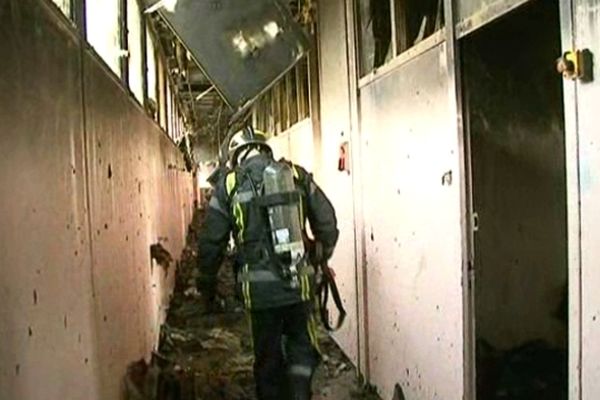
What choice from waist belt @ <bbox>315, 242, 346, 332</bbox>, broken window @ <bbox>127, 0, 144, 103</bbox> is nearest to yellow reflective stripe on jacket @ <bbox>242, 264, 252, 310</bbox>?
waist belt @ <bbox>315, 242, 346, 332</bbox>

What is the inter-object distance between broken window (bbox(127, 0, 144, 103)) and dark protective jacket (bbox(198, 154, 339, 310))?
4.34ft

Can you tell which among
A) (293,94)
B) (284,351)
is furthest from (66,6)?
(293,94)

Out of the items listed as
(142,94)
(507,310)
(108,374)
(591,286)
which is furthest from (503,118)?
(142,94)

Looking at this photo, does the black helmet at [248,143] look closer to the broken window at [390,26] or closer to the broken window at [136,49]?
the broken window at [390,26]

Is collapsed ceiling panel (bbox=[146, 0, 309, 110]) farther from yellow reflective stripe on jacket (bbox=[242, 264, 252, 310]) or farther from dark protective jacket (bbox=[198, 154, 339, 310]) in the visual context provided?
yellow reflective stripe on jacket (bbox=[242, 264, 252, 310])

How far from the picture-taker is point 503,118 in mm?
2525

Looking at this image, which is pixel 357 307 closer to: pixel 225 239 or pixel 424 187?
pixel 225 239

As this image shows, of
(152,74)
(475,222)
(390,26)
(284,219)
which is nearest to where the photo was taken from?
(475,222)

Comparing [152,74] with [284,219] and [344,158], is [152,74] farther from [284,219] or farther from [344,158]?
[284,219]

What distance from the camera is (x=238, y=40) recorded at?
447 centimetres

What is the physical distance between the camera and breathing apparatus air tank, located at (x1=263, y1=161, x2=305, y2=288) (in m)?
3.04

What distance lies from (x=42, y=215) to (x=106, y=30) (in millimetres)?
1869

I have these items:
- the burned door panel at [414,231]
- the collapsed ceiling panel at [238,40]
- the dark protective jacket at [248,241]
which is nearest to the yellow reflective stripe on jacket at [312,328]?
the dark protective jacket at [248,241]

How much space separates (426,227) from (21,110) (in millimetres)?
1824
